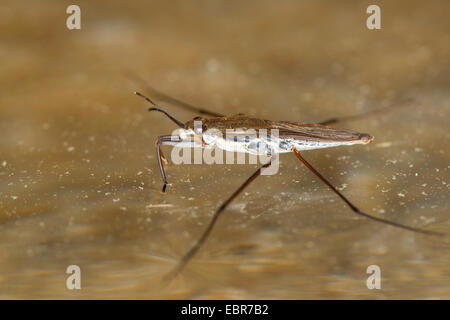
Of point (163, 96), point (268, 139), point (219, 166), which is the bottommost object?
point (219, 166)

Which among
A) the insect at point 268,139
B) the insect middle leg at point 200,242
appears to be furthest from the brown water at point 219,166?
the insect at point 268,139

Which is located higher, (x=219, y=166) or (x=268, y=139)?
(x=268, y=139)

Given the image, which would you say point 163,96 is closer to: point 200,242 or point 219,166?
point 219,166

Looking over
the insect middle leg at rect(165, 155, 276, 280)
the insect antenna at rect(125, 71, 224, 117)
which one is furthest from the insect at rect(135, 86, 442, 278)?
the insect antenna at rect(125, 71, 224, 117)

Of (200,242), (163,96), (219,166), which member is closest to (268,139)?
(219,166)

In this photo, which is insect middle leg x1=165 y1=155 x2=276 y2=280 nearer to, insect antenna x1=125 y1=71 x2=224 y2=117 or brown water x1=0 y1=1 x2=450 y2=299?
brown water x1=0 y1=1 x2=450 y2=299

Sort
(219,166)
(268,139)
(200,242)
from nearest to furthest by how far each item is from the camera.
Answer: (200,242)
(268,139)
(219,166)

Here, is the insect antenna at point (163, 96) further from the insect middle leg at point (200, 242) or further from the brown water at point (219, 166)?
the insect middle leg at point (200, 242)

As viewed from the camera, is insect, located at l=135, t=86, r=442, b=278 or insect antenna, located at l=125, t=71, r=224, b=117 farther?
insect antenna, located at l=125, t=71, r=224, b=117
